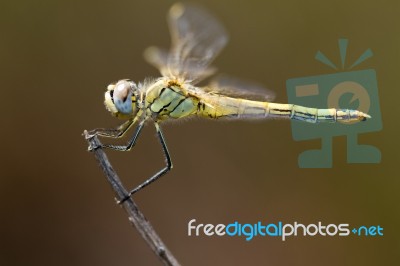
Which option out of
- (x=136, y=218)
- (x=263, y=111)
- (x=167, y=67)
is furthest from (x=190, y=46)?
(x=136, y=218)

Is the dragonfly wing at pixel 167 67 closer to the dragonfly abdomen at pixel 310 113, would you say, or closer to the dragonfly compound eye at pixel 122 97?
the dragonfly compound eye at pixel 122 97

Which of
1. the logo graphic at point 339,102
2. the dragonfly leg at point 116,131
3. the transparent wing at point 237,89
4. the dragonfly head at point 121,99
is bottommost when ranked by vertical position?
the logo graphic at point 339,102

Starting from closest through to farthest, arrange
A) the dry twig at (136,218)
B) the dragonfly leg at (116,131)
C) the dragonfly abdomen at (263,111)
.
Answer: the dry twig at (136,218), the dragonfly leg at (116,131), the dragonfly abdomen at (263,111)

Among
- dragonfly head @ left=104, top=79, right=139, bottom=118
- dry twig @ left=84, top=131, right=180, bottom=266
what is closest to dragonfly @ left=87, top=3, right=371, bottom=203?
dragonfly head @ left=104, top=79, right=139, bottom=118

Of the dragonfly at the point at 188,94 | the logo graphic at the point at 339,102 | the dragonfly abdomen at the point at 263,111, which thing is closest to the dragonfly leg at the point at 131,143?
the dragonfly at the point at 188,94

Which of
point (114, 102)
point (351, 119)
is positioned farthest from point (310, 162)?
point (114, 102)

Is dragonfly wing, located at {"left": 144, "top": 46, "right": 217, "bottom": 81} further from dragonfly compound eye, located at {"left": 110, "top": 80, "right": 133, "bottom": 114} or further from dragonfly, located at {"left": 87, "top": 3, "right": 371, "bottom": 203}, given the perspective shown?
dragonfly compound eye, located at {"left": 110, "top": 80, "right": 133, "bottom": 114}
